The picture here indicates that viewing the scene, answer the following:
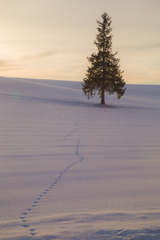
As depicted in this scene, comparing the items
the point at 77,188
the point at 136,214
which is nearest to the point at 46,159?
the point at 77,188

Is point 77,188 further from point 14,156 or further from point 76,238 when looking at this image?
point 14,156

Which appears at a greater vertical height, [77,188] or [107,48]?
[107,48]

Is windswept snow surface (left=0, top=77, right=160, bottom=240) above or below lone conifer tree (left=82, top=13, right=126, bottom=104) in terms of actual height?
below

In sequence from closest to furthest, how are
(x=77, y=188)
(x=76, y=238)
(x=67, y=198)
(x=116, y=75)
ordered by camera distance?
(x=76, y=238)
(x=67, y=198)
(x=77, y=188)
(x=116, y=75)

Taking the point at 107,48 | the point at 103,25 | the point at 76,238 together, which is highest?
the point at 103,25

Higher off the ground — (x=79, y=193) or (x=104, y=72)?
(x=104, y=72)

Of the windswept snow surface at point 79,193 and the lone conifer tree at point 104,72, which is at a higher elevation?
the lone conifer tree at point 104,72

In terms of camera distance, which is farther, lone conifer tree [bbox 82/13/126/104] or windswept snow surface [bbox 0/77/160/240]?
lone conifer tree [bbox 82/13/126/104]

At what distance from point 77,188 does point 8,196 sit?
2.98 ft

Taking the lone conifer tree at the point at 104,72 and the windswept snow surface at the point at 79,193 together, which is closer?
the windswept snow surface at the point at 79,193

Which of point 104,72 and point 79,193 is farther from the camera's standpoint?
point 104,72

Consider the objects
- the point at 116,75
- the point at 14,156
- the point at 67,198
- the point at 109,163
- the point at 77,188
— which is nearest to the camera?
the point at 67,198

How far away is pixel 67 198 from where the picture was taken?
2896mm

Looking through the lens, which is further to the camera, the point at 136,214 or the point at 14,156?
the point at 14,156
